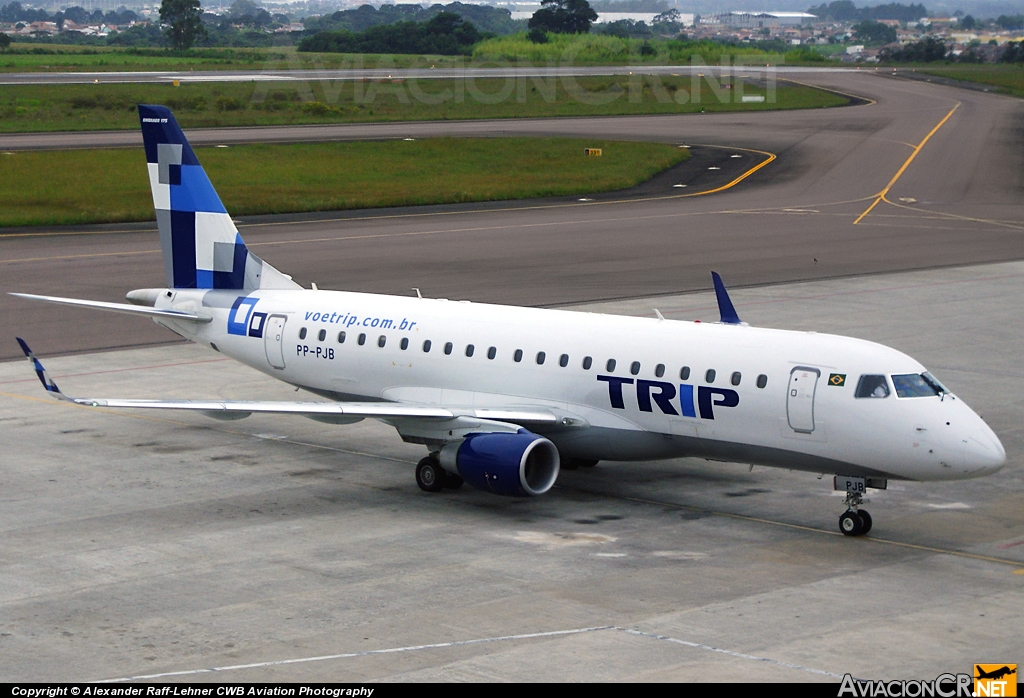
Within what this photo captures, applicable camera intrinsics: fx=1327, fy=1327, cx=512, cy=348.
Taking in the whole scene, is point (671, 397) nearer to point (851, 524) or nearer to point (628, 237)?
point (851, 524)

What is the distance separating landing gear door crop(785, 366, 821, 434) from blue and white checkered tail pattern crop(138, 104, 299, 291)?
13233 millimetres

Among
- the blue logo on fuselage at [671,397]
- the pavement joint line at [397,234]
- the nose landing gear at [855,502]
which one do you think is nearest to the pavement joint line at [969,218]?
the pavement joint line at [397,234]

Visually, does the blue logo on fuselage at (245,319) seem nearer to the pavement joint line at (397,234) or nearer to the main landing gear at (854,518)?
the main landing gear at (854,518)

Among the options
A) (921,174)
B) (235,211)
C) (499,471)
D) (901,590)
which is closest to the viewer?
(901,590)

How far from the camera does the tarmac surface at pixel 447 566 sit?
17.3 meters

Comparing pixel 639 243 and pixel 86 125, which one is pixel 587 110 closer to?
pixel 86 125

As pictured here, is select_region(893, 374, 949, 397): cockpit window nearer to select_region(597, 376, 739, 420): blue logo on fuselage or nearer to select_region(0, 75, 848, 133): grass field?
select_region(597, 376, 739, 420): blue logo on fuselage

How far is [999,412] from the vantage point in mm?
32531

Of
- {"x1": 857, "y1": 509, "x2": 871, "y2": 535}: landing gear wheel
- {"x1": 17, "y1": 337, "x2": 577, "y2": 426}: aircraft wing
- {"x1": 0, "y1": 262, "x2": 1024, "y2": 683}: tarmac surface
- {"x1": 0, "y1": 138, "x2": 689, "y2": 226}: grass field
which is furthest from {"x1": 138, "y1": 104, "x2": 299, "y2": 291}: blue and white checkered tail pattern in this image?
{"x1": 0, "y1": 138, "x2": 689, "y2": 226}: grass field

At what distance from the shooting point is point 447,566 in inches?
844

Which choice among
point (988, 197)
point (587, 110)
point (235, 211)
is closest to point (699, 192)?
point (988, 197)

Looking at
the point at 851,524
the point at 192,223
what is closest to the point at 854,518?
the point at 851,524

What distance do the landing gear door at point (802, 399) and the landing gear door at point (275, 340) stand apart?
39.4 ft

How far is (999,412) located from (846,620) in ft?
51.5
